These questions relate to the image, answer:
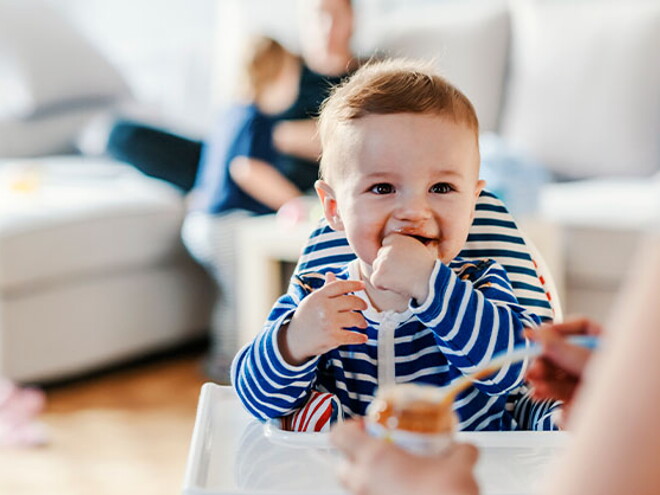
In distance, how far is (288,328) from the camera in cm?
90

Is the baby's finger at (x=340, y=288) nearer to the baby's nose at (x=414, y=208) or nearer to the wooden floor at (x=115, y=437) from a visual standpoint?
the baby's nose at (x=414, y=208)

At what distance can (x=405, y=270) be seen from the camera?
86cm

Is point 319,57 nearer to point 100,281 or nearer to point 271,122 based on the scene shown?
point 271,122

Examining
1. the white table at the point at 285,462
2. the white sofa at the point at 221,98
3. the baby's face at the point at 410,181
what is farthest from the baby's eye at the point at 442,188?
the white sofa at the point at 221,98

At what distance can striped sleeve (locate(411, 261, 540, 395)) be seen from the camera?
851 mm

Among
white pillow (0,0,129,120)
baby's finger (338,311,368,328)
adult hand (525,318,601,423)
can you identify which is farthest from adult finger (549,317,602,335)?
white pillow (0,0,129,120)

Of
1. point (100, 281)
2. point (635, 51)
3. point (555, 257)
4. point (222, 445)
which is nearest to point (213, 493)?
point (222, 445)

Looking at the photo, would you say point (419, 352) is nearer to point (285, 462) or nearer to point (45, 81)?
point (285, 462)

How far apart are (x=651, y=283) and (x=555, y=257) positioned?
1884mm

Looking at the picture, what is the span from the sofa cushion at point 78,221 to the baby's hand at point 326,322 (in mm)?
1603

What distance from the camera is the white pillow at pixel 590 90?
2.78m

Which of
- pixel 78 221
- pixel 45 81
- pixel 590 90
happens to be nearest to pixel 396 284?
pixel 78 221

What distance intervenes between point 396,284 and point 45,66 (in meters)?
2.50

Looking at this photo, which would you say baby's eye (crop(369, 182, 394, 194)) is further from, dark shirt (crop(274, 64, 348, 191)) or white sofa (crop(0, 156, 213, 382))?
dark shirt (crop(274, 64, 348, 191))
